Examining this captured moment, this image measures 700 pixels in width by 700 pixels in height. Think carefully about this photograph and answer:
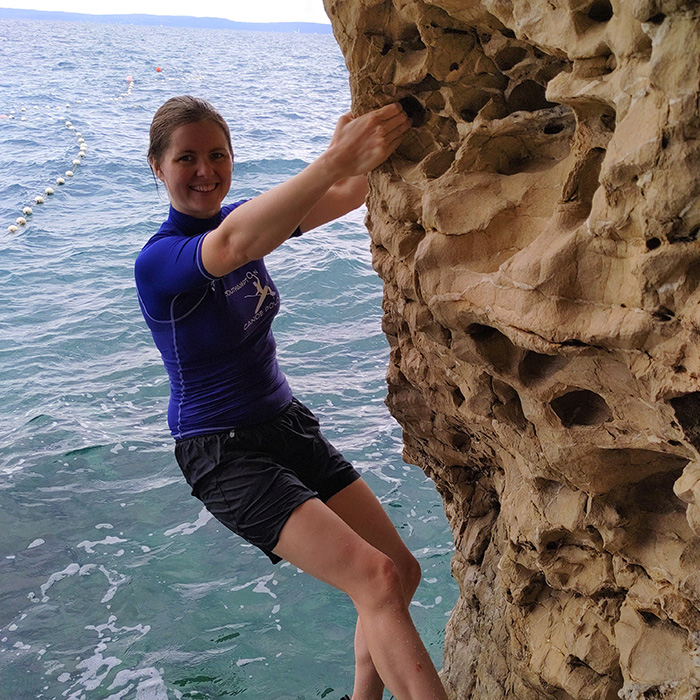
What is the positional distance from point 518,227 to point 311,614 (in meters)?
3.48

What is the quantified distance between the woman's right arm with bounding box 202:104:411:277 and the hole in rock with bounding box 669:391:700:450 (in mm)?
1185

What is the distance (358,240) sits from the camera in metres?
11.6

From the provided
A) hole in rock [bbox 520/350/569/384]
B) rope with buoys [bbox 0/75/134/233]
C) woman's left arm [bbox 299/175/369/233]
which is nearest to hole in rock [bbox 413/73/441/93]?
woman's left arm [bbox 299/175/369/233]

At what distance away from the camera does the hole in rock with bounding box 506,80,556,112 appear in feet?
7.20

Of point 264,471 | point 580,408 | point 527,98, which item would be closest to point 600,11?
point 527,98

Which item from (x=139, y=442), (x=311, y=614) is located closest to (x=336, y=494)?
(x=311, y=614)

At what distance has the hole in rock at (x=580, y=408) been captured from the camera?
6.75ft

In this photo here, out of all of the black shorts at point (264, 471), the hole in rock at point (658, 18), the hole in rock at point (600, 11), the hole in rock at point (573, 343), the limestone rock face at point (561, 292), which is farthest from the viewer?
the black shorts at point (264, 471)

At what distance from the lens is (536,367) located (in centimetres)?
211

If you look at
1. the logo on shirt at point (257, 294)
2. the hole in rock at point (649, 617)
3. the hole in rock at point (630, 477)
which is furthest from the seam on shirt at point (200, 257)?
the hole in rock at point (649, 617)

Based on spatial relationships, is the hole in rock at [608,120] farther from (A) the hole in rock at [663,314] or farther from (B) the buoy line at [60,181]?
(B) the buoy line at [60,181]

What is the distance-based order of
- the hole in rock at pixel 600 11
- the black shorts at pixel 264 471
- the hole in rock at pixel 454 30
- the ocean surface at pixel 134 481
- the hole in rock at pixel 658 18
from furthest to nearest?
the ocean surface at pixel 134 481, the black shorts at pixel 264 471, the hole in rock at pixel 454 30, the hole in rock at pixel 600 11, the hole in rock at pixel 658 18

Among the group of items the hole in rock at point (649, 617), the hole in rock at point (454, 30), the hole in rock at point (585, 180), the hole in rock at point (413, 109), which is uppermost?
the hole in rock at point (454, 30)

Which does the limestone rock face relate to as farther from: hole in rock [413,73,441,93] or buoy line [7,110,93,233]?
buoy line [7,110,93,233]
